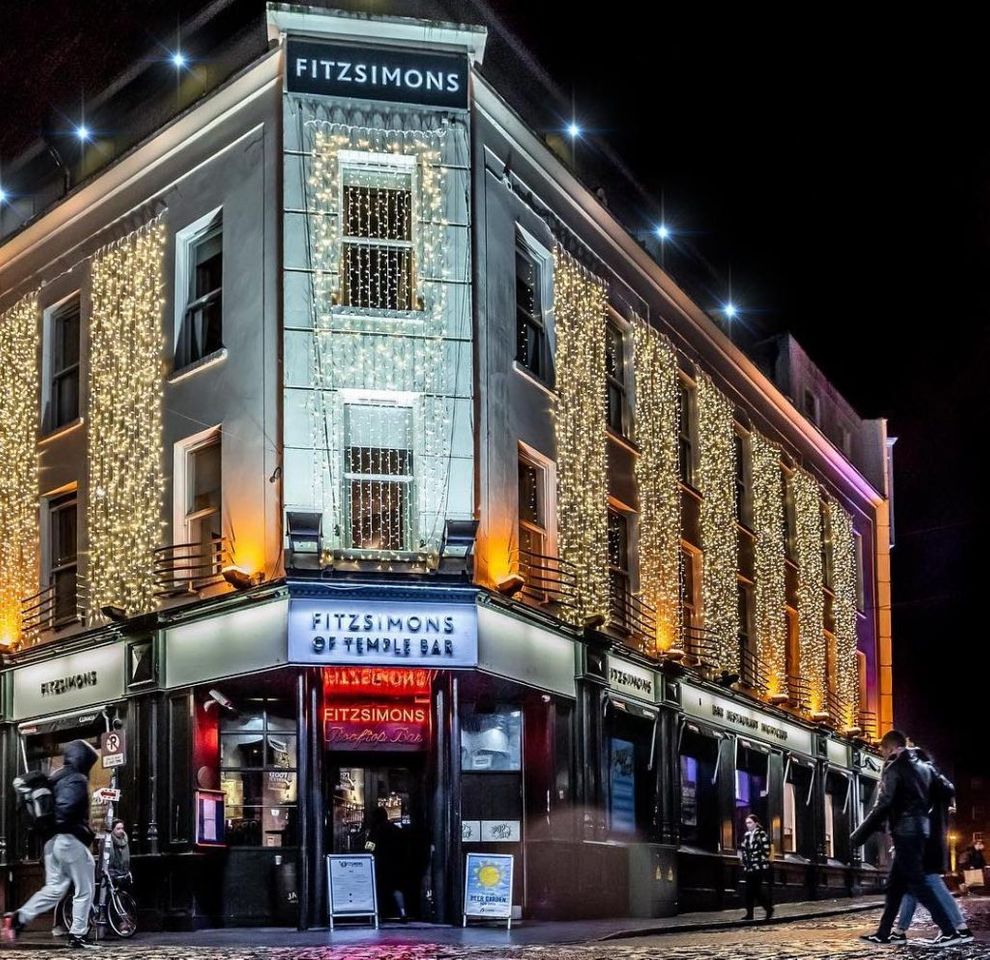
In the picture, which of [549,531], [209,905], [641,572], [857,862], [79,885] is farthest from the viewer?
[857,862]

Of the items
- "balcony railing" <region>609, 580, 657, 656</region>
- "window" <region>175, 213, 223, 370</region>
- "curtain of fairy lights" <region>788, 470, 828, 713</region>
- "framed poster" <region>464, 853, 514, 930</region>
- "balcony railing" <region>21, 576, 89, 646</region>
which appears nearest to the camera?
"framed poster" <region>464, 853, 514, 930</region>

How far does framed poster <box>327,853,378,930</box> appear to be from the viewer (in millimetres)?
20891

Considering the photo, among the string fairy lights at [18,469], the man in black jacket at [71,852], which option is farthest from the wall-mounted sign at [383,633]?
the string fairy lights at [18,469]

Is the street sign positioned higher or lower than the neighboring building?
lower

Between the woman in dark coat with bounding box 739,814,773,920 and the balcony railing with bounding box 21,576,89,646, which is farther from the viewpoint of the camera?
the balcony railing with bounding box 21,576,89,646

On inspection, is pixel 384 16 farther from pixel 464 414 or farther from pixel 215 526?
pixel 215 526

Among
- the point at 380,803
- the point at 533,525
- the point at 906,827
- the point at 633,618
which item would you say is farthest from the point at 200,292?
the point at 906,827

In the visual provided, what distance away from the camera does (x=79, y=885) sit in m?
15.8

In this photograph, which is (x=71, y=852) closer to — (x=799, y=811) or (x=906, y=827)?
(x=906, y=827)

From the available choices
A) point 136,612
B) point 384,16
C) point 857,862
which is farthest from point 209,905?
point 857,862

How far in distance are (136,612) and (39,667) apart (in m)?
2.90

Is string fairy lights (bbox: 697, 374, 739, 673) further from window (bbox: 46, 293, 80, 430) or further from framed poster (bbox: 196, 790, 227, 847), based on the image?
framed poster (bbox: 196, 790, 227, 847)

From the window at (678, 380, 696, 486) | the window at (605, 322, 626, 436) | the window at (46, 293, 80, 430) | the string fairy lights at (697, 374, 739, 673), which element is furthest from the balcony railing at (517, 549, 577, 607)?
the window at (46, 293, 80, 430)

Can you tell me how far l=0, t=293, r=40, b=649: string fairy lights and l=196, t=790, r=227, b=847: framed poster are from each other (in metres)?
6.46
